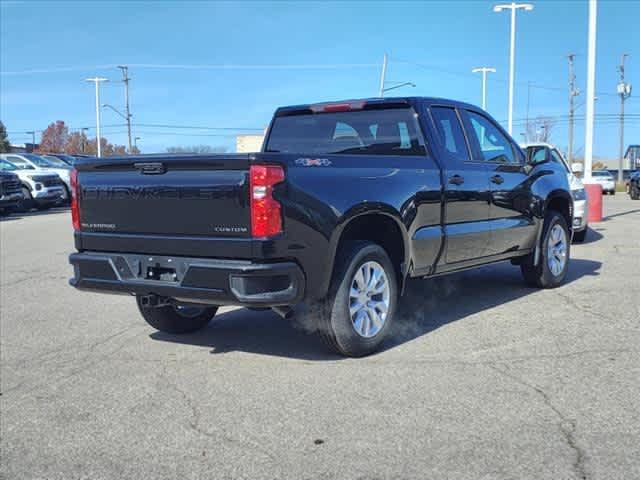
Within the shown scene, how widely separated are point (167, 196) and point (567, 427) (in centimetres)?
284

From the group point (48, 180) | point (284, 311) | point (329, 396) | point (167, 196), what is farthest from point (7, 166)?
point (329, 396)

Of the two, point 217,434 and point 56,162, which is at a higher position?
point 56,162

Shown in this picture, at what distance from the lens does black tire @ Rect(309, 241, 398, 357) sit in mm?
4730

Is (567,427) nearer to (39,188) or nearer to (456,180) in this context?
(456,180)

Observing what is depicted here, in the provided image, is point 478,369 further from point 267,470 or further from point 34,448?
point 34,448

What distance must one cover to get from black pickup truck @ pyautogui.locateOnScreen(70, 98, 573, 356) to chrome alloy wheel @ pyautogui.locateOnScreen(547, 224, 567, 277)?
1.10 meters

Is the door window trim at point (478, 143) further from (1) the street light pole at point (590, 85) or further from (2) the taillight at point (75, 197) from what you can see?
(1) the street light pole at point (590, 85)

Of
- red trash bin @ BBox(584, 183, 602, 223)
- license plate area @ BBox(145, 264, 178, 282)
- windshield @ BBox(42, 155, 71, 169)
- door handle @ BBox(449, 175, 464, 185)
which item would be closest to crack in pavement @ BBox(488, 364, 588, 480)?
door handle @ BBox(449, 175, 464, 185)

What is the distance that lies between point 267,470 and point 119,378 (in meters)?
1.92

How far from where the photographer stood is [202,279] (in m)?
4.38

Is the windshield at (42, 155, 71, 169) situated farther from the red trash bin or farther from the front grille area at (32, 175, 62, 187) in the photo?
the red trash bin

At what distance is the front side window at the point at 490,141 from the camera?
6578 millimetres

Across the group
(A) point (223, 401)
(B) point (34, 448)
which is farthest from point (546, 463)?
(B) point (34, 448)

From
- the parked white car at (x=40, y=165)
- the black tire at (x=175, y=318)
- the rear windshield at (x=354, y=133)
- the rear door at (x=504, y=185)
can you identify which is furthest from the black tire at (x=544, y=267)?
the parked white car at (x=40, y=165)
